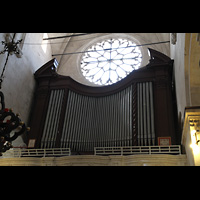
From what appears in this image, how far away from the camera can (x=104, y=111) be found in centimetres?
1141

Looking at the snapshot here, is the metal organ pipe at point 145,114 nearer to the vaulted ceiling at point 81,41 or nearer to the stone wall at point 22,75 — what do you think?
the vaulted ceiling at point 81,41

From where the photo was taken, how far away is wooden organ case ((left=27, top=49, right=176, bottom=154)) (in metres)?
10.0

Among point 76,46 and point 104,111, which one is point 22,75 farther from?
point 76,46

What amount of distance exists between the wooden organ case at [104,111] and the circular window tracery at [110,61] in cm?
209

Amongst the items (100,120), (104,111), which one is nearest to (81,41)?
(104,111)

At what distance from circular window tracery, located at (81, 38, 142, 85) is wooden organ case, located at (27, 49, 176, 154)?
6.87ft

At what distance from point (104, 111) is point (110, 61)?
13.6ft

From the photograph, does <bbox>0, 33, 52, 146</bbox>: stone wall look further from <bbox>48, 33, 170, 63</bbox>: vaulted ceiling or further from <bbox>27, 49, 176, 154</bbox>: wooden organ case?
<bbox>48, 33, 170, 63</bbox>: vaulted ceiling

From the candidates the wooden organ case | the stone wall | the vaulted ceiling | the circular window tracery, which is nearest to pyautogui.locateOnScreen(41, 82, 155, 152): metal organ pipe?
the wooden organ case

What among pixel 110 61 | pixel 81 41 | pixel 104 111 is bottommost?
pixel 104 111
